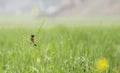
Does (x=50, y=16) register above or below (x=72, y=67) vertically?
below

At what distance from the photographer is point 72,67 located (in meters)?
3.32

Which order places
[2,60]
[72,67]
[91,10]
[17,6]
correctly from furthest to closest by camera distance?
1. [17,6]
2. [91,10]
3. [2,60]
4. [72,67]

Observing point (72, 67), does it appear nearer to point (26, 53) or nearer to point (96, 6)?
point (26, 53)

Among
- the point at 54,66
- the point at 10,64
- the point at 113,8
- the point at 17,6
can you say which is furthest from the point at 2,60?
the point at 17,6

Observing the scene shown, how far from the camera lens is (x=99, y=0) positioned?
55000 mm

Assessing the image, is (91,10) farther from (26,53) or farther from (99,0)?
(26,53)

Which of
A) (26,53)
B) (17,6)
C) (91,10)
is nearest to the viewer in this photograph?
(26,53)

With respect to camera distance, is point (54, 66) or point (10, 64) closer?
point (54, 66)

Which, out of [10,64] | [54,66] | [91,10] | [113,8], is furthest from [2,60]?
[91,10]

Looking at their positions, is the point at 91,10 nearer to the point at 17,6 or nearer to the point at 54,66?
the point at 17,6

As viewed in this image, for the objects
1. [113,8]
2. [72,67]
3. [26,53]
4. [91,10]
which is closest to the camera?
[72,67]

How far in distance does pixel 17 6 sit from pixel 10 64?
8353cm

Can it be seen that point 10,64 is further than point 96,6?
No

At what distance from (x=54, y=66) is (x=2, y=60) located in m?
0.99
